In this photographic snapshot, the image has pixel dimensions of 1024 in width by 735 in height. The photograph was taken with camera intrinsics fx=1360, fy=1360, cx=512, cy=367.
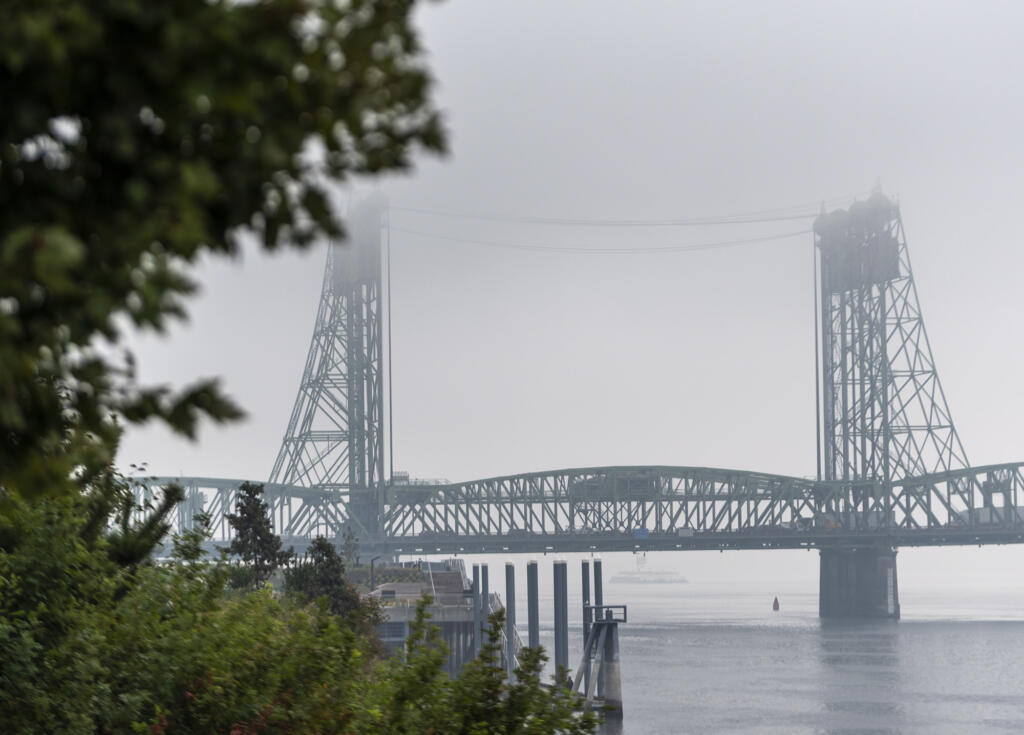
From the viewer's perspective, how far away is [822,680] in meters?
75.6

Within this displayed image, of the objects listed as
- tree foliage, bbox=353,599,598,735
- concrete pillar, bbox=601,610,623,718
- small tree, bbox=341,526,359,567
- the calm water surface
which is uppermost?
small tree, bbox=341,526,359,567

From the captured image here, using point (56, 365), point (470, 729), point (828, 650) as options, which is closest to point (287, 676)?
point (470, 729)

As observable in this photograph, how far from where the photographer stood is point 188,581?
51.1ft

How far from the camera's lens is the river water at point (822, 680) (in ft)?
195

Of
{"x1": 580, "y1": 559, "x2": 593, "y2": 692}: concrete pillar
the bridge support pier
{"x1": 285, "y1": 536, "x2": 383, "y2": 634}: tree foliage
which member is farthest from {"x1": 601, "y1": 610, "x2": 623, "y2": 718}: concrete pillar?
the bridge support pier

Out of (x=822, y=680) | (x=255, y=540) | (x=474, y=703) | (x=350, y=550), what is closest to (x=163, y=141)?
(x=474, y=703)

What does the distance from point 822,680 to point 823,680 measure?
0.18 feet

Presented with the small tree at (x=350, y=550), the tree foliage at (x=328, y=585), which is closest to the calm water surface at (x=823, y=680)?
the tree foliage at (x=328, y=585)

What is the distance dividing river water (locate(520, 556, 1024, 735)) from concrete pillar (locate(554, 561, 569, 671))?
3.90 m

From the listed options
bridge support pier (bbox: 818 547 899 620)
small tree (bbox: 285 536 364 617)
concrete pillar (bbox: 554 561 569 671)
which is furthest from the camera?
bridge support pier (bbox: 818 547 899 620)

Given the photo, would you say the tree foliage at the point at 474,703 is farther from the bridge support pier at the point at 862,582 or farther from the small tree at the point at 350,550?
the bridge support pier at the point at 862,582

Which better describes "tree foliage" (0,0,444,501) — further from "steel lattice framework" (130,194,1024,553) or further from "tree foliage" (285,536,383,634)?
"steel lattice framework" (130,194,1024,553)

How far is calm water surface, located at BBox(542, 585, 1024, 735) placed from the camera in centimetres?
5941

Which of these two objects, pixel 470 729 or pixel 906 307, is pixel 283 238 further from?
pixel 906 307
